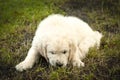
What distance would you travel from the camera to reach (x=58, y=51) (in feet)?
22.5

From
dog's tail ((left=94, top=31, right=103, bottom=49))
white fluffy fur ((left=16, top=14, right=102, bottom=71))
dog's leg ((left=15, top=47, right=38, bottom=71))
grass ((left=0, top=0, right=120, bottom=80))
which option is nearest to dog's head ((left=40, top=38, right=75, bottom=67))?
white fluffy fur ((left=16, top=14, right=102, bottom=71))

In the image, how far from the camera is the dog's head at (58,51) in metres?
6.85

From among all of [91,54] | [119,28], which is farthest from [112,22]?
[91,54]

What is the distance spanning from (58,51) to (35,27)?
9.09 feet

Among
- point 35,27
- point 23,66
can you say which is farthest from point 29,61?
point 35,27

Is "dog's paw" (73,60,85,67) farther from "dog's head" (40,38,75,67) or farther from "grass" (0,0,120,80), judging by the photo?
"dog's head" (40,38,75,67)

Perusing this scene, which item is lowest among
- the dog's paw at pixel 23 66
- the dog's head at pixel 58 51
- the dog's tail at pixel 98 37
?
the dog's paw at pixel 23 66

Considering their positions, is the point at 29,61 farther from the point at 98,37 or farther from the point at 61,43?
the point at 98,37

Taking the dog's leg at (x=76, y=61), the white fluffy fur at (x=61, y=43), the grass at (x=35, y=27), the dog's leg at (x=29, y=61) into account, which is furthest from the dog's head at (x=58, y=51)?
the dog's leg at (x=29, y=61)

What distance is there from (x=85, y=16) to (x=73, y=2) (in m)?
1.11

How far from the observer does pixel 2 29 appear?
31.1 feet

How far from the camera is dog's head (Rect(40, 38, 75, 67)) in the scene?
685 cm

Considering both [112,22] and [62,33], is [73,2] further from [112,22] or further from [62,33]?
[62,33]

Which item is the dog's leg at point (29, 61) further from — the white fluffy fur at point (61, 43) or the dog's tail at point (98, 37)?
the dog's tail at point (98, 37)
